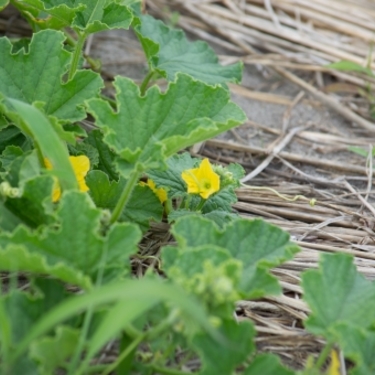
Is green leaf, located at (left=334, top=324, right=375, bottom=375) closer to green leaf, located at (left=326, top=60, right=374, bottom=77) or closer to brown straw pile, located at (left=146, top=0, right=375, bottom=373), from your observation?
brown straw pile, located at (left=146, top=0, right=375, bottom=373)

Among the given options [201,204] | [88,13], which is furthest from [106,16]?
[201,204]

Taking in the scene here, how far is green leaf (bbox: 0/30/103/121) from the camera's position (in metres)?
2.13

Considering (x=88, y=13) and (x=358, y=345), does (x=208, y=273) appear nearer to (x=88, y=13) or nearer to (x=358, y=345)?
(x=358, y=345)

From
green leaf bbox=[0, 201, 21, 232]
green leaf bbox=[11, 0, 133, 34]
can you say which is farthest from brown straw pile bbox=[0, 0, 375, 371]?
green leaf bbox=[11, 0, 133, 34]

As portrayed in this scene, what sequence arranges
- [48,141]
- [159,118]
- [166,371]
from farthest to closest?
[159,118] < [48,141] < [166,371]

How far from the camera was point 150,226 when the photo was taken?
→ 7.30 feet

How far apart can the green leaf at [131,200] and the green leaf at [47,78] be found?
0.23m

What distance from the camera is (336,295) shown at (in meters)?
1.69

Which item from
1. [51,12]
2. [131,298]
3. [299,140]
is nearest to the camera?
[131,298]

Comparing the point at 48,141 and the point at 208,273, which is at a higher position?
the point at 48,141

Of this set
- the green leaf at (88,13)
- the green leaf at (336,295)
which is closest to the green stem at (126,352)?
the green leaf at (336,295)

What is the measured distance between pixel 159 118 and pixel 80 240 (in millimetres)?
532

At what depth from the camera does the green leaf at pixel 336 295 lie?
162 centimetres

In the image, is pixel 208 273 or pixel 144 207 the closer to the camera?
pixel 208 273
